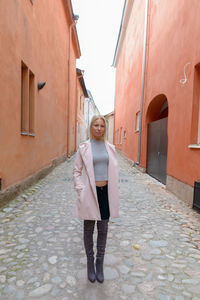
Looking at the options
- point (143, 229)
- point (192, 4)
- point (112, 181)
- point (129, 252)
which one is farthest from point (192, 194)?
point (192, 4)

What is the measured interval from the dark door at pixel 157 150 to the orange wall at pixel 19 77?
4012 mm

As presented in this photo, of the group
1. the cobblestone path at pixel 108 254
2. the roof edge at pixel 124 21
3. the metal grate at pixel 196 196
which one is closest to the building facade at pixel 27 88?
the cobblestone path at pixel 108 254

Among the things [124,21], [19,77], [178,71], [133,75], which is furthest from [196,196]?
[124,21]

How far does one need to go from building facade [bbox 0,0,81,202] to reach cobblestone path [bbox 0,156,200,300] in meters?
1.19

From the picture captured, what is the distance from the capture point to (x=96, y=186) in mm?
2043

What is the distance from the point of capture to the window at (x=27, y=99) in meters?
5.23

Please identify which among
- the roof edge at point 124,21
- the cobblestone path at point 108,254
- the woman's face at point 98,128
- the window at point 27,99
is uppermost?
the roof edge at point 124,21

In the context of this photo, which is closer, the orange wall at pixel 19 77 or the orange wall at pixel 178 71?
the orange wall at pixel 19 77

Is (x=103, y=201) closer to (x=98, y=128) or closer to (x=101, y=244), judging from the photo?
(x=101, y=244)

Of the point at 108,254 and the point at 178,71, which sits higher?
the point at 178,71

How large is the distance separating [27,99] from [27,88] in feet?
0.93

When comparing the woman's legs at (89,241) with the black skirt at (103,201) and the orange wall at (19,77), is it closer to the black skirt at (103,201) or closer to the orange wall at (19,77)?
the black skirt at (103,201)

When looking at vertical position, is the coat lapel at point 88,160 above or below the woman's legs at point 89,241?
above

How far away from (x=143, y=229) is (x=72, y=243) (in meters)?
1.19
